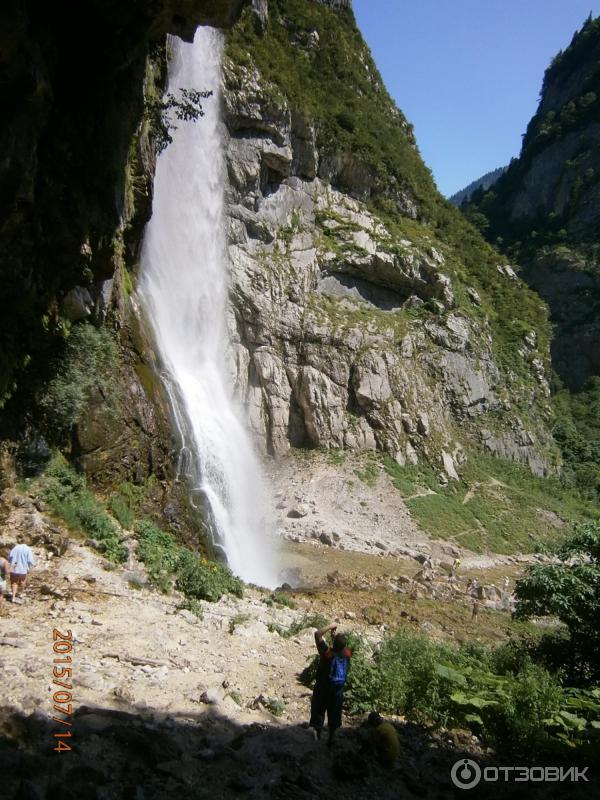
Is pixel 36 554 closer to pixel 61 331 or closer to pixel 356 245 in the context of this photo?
pixel 61 331

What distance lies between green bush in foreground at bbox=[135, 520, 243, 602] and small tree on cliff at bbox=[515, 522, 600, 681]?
17.4 feet

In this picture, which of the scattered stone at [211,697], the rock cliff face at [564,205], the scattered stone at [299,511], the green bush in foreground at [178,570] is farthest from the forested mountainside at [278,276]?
the rock cliff face at [564,205]

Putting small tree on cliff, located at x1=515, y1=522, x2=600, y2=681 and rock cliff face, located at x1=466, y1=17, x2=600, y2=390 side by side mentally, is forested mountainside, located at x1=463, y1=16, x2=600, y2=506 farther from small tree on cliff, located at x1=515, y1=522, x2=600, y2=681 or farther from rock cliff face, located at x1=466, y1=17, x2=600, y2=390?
small tree on cliff, located at x1=515, y1=522, x2=600, y2=681

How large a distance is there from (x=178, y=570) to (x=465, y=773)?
19.7 ft

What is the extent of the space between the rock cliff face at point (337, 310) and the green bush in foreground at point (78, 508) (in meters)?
18.8

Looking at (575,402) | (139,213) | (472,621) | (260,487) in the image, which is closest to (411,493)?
(260,487)

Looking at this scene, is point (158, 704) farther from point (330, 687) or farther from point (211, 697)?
point (330, 687)

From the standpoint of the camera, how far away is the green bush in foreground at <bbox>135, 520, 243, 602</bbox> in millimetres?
9445

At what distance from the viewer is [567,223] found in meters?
67.1

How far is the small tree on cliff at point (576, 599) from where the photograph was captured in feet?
25.8

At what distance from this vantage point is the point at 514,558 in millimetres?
25594
